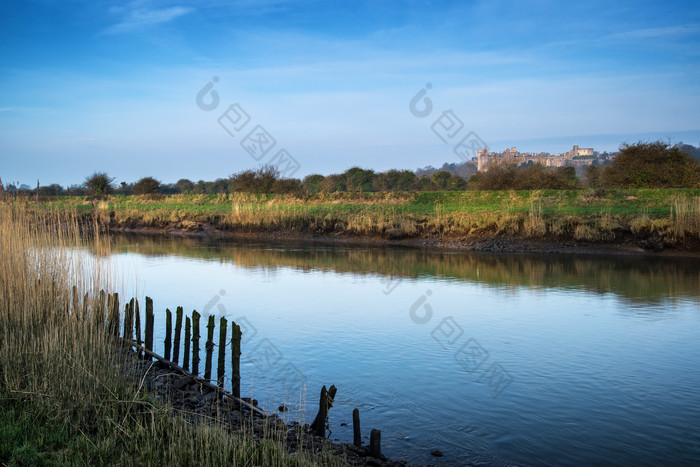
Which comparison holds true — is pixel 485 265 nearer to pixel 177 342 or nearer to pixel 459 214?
pixel 459 214

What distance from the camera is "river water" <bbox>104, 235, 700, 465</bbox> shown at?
641cm

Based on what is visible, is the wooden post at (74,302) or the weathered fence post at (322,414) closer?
the weathered fence post at (322,414)

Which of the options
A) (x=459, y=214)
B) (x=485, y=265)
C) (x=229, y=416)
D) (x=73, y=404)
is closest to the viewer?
(x=73, y=404)

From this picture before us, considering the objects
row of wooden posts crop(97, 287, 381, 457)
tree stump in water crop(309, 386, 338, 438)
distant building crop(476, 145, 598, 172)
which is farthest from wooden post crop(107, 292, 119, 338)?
distant building crop(476, 145, 598, 172)

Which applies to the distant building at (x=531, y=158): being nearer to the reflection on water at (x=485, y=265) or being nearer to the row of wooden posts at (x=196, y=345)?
the reflection on water at (x=485, y=265)

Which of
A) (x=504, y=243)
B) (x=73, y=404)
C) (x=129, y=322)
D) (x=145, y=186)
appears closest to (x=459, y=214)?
(x=504, y=243)

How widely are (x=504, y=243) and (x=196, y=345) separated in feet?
60.2

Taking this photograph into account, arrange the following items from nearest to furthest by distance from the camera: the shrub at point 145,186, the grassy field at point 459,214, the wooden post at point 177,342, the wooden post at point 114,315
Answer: the wooden post at point 177,342, the wooden post at point 114,315, the grassy field at point 459,214, the shrub at point 145,186

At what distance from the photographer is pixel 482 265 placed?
2038 cm

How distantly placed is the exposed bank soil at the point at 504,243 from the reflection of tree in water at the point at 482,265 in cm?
74

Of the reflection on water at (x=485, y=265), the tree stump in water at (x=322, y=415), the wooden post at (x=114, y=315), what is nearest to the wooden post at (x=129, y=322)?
the wooden post at (x=114, y=315)

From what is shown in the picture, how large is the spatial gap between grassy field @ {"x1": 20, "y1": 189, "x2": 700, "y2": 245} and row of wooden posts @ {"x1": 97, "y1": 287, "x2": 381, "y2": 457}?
978cm

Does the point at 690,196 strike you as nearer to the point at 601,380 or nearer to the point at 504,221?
the point at 504,221

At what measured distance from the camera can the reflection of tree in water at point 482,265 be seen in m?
16.0
